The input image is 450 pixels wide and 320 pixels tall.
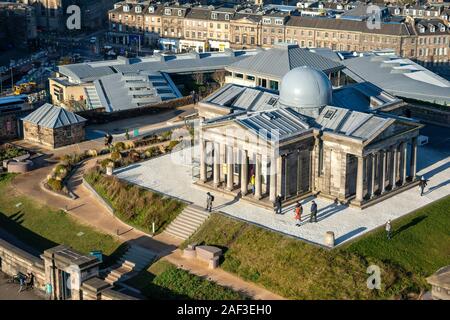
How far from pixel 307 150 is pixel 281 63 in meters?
31.1

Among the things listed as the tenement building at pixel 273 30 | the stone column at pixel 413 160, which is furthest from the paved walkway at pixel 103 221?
the tenement building at pixel 273 30

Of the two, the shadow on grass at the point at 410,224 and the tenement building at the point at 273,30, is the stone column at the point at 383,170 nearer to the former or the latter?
the shadow on grass at the point at 410,224

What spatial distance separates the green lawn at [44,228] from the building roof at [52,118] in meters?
12.7

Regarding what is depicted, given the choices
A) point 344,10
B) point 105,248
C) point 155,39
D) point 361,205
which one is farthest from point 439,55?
point 105,248

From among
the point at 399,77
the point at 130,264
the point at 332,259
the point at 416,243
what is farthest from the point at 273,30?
the point at 332,259

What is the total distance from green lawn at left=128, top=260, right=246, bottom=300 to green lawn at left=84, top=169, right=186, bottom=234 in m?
7.11

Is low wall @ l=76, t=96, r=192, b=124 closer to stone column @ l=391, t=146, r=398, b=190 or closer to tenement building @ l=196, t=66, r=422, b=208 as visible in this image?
tenement building @ l=196, t=66, r=422, b=208

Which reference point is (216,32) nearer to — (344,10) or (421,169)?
(344,10)

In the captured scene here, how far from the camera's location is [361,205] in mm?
67875

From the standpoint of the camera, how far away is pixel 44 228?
69.1 metres

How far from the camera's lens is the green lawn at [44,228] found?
6538cm

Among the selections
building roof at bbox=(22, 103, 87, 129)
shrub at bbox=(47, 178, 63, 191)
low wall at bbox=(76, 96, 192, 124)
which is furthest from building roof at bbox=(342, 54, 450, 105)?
shrub at bbox=(47, 178, 63, 191)

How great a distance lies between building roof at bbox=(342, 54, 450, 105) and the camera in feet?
354

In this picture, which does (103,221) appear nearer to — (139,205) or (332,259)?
(139,205)
